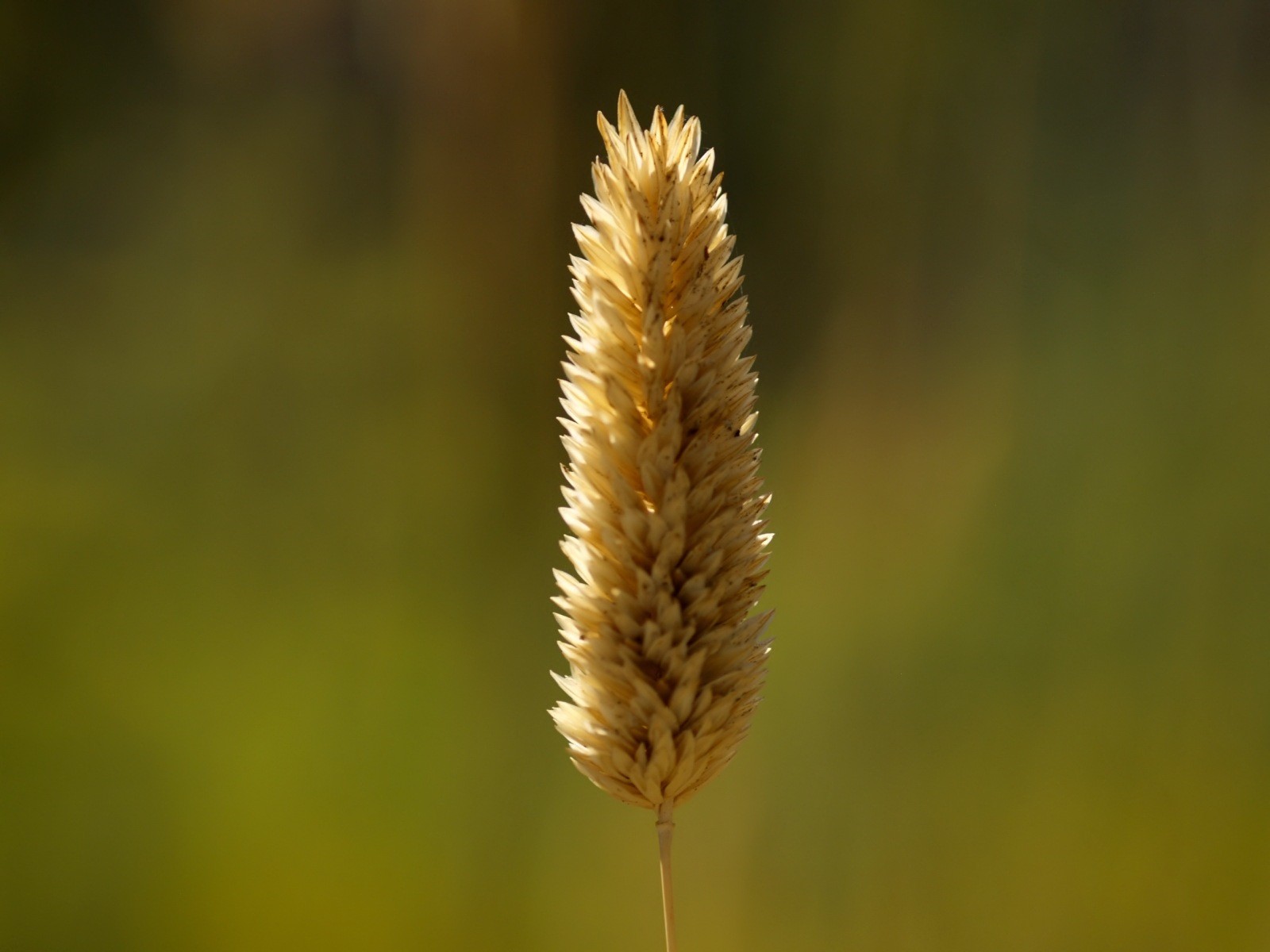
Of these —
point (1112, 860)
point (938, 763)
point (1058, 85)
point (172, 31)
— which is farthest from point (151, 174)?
point (1112, 860)

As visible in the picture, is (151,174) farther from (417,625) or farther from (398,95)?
(417,625)

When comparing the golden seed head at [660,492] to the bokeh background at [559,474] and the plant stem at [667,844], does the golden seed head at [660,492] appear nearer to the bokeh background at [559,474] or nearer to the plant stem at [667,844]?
the plant stem at [667,844]

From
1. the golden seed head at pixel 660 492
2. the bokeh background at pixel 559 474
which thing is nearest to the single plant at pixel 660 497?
the golden seed head at pixel 660 492

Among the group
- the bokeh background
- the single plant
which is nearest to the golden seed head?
the single plant

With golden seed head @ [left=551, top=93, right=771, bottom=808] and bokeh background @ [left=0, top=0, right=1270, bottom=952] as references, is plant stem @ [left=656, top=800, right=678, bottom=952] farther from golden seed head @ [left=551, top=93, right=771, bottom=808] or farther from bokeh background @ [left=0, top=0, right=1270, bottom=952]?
bokeh background @ [left=0, top=0, right=1270, bottom=952]

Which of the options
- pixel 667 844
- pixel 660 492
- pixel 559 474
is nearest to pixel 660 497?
pixel 660 492

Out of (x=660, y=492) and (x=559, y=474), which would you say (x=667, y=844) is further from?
(x=559, y=474)
